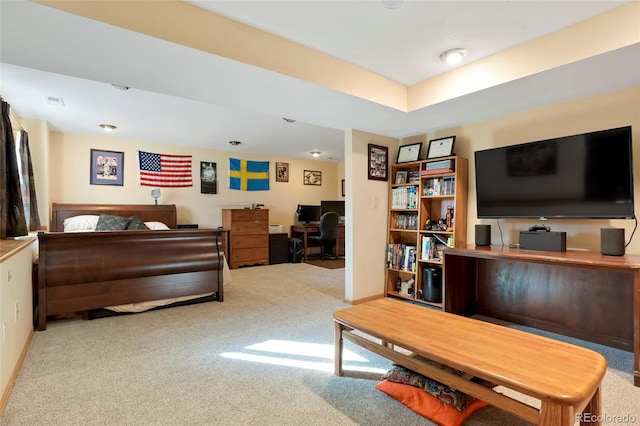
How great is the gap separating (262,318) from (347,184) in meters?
1.70

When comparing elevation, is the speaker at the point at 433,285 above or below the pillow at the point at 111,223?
below

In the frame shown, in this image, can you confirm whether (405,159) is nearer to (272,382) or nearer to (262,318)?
(262,318)

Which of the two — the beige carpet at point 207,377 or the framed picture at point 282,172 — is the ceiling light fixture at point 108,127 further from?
the framed picture at point 282,172

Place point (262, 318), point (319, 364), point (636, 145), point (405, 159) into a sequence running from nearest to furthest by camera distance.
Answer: point (319, 364), point (636, 145), point (262, 318), point (405, 159)

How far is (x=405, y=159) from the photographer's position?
3.79 metres

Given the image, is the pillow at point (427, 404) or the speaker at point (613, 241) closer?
the pillow at point (427, 404)

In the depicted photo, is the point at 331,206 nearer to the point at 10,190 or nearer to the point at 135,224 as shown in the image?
the point at 135,224

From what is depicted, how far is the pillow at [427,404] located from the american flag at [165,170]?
5068 mm

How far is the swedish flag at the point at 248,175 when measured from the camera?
6281mm

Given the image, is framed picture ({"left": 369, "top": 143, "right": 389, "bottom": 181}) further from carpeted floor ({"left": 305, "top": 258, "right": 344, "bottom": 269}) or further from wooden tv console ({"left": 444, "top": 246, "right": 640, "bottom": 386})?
carpeted floor ({"left": 305, "top": 258, "right": 344, "bottom": 269})

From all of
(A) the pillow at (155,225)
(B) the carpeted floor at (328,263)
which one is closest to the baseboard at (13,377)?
(A) the pillow at (155,225)

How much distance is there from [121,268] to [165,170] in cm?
288

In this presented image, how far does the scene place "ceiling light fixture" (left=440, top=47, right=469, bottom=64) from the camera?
2.26 meters

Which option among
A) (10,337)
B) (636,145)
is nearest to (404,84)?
(636,145)
